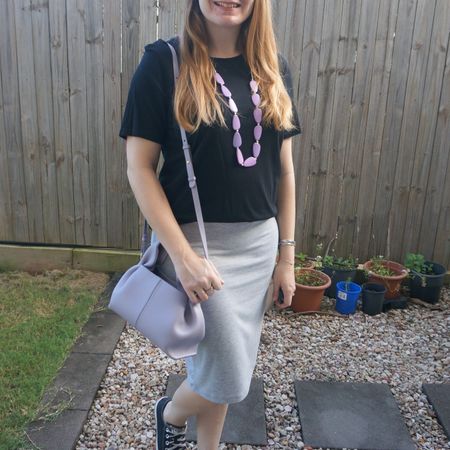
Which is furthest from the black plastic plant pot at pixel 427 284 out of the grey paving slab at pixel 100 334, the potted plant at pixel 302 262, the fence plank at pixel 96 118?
the fence plank at pixel 96 118

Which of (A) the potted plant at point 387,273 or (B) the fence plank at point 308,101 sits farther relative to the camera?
(A) the potted plant at point 387,273

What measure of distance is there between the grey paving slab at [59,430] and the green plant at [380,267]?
226 centimetres

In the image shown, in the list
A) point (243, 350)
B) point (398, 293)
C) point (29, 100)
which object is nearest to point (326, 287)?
point (398, 293)

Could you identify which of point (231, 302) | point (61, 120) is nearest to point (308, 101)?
point (61, 120)

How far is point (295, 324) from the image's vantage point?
3.26m

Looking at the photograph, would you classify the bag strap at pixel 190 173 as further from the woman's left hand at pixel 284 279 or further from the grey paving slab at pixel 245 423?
the grey paving slab at pixel 245 423

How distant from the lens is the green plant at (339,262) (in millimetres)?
3650

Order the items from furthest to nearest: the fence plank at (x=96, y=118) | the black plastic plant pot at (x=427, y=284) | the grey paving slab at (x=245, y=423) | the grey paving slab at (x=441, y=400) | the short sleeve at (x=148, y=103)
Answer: the black plastic plant pot at (x=427, y=284)
the fence plank at (x=96, y=118)
the grey paving slab at (x=441, y=400)
the grey paving slab at (x=245, y=423)
the short sleeve at (x=148, y=103)

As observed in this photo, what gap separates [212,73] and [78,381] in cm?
176

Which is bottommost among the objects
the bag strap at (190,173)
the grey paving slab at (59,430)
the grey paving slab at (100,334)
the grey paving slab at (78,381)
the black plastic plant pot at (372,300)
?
the grey paving slab at (59,430)

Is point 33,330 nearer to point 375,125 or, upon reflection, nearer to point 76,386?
point 76,386

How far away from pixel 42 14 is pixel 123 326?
2.19m

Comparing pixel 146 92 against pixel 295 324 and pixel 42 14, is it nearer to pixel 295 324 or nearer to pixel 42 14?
pixel 295 324

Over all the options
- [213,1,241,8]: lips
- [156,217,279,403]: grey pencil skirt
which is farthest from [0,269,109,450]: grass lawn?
[213,1,241,8]: lips
